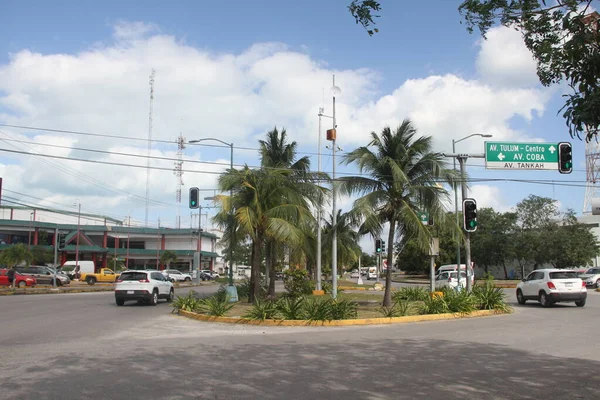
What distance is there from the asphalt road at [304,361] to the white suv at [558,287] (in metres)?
5.11

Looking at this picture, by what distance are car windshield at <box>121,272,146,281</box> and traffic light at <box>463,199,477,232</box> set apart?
1524 cm

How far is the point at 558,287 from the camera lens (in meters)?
21.3

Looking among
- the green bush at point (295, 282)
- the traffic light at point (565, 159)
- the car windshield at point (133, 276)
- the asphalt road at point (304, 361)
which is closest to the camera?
the asphalt road at point (304, 361)

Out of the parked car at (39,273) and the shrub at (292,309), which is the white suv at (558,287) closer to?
the shrub at (292,309)

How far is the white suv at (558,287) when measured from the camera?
21.1 meters

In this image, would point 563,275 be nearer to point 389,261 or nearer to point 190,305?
point 389,261

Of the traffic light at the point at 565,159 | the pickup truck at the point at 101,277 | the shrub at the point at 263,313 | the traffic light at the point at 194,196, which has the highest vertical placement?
the traffic light at the point at 565,159

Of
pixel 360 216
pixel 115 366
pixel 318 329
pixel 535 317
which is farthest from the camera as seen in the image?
pixel 360 216

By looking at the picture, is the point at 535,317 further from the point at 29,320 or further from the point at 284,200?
the point at 29,320

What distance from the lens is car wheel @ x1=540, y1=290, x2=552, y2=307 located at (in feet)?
70.8

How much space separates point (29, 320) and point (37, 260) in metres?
49.0

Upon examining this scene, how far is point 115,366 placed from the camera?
30.8ft

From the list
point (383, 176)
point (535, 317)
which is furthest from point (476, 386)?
point (383, 176)

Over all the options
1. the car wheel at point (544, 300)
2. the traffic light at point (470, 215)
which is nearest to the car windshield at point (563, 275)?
the car wheel at point (544, 300)
